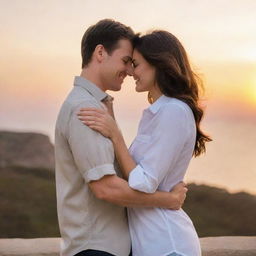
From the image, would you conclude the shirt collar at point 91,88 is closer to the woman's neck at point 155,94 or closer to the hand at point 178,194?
the woman's neck at point 155,94

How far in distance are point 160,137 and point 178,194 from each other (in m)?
0.19

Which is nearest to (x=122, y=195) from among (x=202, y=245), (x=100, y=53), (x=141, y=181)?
(x=141, y=181)

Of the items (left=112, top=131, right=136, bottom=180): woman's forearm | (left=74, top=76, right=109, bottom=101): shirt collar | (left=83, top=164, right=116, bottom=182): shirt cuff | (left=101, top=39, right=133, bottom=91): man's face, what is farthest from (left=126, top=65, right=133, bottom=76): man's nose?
(left=83, top=164, right=116, bottom=182): shirt cuff

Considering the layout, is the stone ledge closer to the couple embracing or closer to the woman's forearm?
the couple embracing

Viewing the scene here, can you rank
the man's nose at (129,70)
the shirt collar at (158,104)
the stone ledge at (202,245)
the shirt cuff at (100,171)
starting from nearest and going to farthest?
the shirt cuff at (100,171)
the shirt collar at (158,104)
the man's nose at (129,70)
the stone ledge at (202,245)

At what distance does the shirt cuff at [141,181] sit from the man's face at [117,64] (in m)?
0.31

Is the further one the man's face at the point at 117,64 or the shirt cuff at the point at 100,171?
the man's face at the point at 117,64

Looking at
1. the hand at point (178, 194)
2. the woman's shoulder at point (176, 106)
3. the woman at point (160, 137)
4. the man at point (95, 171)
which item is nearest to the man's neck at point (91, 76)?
the man at point (95, 171)

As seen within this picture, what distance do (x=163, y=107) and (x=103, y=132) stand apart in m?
0.18

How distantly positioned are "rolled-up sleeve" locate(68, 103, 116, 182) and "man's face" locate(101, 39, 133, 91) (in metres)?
0.20

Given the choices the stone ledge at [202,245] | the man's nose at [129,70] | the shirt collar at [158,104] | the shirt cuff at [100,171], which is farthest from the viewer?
the stone ledge at [202,245]

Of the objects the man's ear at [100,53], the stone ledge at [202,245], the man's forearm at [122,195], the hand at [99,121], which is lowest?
the stone ledge at [202,245]

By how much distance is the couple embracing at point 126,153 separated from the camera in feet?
5.67

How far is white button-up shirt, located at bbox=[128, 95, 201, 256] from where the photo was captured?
1734 millimetres
